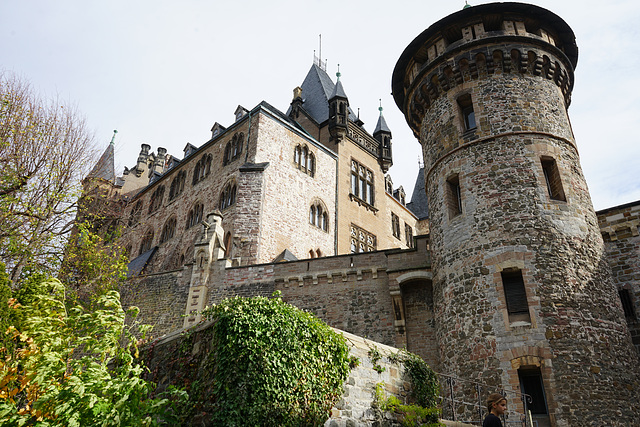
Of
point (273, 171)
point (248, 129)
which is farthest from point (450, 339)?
point (248, 129)

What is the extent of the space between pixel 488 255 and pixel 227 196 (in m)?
16.7

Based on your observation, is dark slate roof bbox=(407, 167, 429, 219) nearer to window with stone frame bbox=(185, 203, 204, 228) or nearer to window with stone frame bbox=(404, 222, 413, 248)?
window with stone frame bbox=(404, 222, 413, 248)

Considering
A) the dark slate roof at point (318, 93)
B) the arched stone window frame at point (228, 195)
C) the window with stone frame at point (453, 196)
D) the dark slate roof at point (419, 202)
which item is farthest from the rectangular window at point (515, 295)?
the dark slate roof at point (419, 202)

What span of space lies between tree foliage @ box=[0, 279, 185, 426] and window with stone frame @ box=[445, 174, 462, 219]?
961cm

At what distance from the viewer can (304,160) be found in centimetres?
2822

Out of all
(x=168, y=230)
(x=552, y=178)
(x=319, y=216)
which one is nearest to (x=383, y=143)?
Result: (x=319, y=216)

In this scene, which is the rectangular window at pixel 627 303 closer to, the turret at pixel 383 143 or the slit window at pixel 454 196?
the slit window at pixel 454 196

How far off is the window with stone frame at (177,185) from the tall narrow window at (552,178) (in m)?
23.9

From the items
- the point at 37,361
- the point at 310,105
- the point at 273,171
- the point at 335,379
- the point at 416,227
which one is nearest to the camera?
the point at 37,361

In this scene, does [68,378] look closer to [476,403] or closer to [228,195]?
[476,403]

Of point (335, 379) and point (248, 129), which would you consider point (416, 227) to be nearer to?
point (248, 129)

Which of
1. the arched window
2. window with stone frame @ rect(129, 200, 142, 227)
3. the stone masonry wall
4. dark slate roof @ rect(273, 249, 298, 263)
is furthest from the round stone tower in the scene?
Result: window with stone frame @ rect(129, 200, 142, 227)

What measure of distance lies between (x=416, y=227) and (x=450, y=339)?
91.1ft

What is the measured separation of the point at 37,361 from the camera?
759 centimetres
